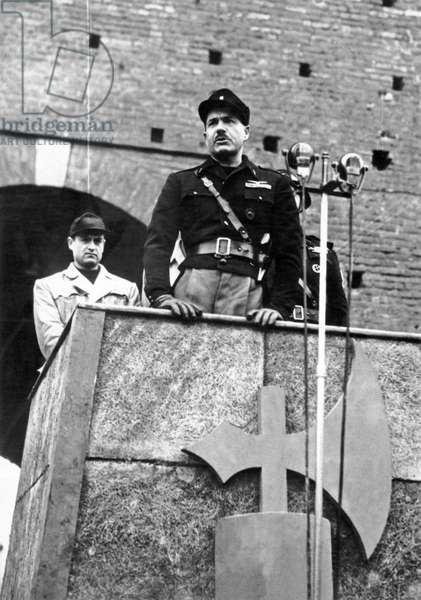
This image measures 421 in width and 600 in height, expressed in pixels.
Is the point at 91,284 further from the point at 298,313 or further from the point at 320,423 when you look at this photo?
the point at 320,423

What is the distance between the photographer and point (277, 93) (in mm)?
7980

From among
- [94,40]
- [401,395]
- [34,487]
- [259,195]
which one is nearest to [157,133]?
[94,40]

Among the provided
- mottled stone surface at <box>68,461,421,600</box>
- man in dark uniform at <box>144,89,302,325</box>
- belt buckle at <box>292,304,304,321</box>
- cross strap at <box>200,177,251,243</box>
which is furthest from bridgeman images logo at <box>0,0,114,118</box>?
mottled stone surface at <box>68,461,421,600</box>

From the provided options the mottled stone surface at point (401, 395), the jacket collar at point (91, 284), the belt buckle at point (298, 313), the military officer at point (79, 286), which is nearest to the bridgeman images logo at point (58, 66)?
the military officer at point (79, 286)

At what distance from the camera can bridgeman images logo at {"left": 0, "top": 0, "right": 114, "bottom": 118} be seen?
7699 mm

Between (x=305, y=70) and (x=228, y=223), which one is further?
(x=305, y=70)

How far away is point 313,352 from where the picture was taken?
3.42 m

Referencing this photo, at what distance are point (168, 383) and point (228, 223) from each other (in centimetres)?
82

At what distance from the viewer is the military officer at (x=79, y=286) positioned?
449cm

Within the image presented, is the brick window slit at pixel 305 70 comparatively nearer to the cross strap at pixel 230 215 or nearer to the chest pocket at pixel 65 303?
the chest pocket at pixel 65 303

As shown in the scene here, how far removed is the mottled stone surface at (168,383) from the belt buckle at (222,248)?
1.49 feet

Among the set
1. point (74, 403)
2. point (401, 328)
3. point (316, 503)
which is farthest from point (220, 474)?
point (401, 328)

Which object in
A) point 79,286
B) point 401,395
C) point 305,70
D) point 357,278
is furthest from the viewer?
point 305,70

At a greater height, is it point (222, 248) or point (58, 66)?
point (58, 66)
